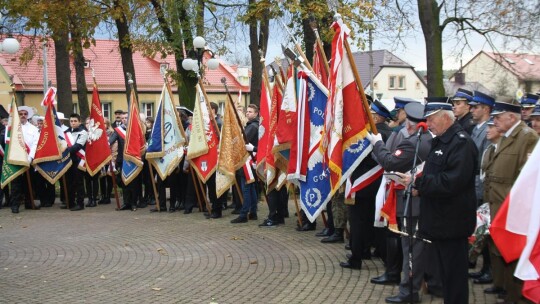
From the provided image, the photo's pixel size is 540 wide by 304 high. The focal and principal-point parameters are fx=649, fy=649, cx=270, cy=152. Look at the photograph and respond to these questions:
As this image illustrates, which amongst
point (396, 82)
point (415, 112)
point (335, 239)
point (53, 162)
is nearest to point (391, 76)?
point (396, 82)

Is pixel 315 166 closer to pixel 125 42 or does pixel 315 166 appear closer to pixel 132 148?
pixel 132 148

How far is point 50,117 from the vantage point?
13.6 metres

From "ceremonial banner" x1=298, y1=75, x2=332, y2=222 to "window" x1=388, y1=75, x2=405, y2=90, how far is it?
5618 centimetres

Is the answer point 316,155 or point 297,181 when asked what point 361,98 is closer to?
point 316,155

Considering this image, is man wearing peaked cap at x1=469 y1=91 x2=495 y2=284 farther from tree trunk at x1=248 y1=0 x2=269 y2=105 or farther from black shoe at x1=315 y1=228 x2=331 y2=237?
tree trunk at x1=248 y1=0 x2=269 y2=105

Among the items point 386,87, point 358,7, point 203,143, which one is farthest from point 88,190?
point 386,87

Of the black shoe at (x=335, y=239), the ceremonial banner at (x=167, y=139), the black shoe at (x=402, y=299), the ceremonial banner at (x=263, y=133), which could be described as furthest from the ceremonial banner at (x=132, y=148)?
the black shoe at (x=402, y=299)

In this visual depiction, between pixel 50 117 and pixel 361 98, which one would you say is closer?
pixel 361 98

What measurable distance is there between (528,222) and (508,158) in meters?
2.06

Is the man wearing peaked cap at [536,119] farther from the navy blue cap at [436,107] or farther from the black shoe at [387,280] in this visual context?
the black shoe at [387,280]

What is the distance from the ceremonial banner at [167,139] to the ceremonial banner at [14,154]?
2756 mm

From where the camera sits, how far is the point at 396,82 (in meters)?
64.7

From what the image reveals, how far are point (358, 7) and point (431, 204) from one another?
12.9 metres

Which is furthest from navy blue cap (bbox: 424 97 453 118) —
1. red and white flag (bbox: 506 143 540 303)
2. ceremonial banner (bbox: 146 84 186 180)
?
ceremonial banner (bbox: 146 84 186 180)
